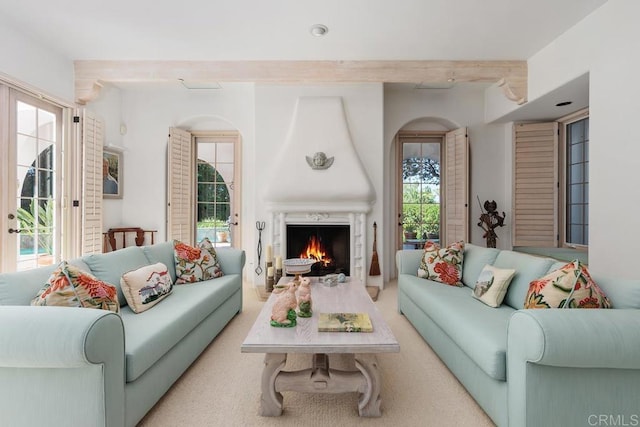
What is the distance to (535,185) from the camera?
447cm

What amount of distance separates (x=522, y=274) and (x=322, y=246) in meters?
2.59

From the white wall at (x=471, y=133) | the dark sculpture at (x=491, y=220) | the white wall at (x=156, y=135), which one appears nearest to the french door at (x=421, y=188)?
the white wall at (x=471, y=133)

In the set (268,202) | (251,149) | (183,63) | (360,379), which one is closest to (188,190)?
(251,149)

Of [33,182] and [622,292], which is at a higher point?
[33,182]

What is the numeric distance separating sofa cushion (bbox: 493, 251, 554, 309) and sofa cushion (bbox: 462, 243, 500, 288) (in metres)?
0.34

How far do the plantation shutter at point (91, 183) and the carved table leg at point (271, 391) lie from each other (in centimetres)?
328

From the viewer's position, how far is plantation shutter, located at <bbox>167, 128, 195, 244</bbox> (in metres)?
4.73

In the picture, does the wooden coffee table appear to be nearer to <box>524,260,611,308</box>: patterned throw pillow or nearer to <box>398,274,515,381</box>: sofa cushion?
<box>398,274,515,381</box>: sofa cushion

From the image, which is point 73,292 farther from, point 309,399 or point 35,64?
point 35,64

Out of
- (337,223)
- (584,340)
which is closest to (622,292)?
(584,340)

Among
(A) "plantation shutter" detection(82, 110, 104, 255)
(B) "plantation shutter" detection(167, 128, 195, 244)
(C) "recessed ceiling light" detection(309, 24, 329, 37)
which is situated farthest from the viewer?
(B) "plantation shutter" detection(167, 128, 195, 244)

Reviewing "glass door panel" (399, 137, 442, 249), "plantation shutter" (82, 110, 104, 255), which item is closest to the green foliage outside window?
"glass door panel" (399, 137, 442, 249)

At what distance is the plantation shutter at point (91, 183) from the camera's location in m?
3.88

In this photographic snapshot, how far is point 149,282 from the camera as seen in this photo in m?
2.29
